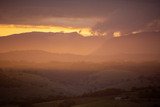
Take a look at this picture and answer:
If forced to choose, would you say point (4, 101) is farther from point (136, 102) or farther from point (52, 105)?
point (136, 102)

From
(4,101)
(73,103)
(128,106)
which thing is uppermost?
(4,101)

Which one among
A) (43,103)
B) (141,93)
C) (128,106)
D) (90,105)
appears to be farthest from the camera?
(141,93)

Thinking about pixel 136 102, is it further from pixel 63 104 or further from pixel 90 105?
pixel 63 104

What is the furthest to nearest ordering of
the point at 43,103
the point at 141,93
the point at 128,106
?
the point at 141,93 → the point at 43,103 → the point at 128,106

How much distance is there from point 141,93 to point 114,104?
1432 inches

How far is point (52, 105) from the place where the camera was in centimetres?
16212

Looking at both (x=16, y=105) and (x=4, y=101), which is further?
(x=4, y=101)

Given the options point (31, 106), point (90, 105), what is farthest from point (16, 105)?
point (90, 105)

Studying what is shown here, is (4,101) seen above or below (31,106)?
above

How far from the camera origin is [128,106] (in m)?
142

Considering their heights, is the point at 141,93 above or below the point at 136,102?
above

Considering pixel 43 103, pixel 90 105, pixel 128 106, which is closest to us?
pixel 128 106

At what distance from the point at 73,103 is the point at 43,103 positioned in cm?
1464

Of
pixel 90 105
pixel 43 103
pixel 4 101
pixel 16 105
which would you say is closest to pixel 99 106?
pixel 90 105
